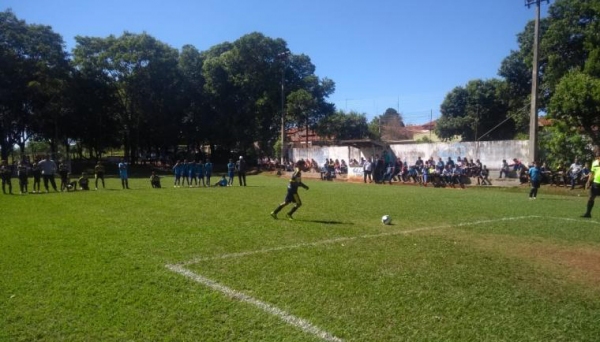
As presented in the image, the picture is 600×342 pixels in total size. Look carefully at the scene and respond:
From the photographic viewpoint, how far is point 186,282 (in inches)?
234

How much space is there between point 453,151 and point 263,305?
85.9ft

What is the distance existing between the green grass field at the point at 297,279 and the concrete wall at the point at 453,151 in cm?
1540

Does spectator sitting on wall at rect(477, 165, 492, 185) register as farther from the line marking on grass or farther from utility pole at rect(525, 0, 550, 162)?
the line marking on grass

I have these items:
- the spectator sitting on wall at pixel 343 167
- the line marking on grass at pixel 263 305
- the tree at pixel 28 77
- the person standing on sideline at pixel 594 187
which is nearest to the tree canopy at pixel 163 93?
the tree at pixel 28 77

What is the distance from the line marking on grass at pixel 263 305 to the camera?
443cm

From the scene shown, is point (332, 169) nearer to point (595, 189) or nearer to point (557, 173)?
point (557, 173)

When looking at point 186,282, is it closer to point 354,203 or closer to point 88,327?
point 88,327

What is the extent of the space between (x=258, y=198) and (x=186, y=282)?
11.3m

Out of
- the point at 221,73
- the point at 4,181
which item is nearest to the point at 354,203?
the point at 4,181

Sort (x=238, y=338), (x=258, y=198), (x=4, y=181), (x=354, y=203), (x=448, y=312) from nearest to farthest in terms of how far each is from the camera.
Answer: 1. (x=238, y=338)
2. (x=448, y=312)
3. (x=354, y=203)
4. (x=258, y=198)
5. (x=4, y=181)

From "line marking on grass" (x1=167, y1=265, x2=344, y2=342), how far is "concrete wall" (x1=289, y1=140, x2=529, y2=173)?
23999 millimetres

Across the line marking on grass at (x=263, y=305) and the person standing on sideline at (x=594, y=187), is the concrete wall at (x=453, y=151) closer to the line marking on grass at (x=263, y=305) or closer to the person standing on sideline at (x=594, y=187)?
the person standing on sideline at (x=594, y=187)

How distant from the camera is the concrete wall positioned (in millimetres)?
25816

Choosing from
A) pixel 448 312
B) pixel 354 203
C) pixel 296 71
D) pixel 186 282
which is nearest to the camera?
pixel 448 312
